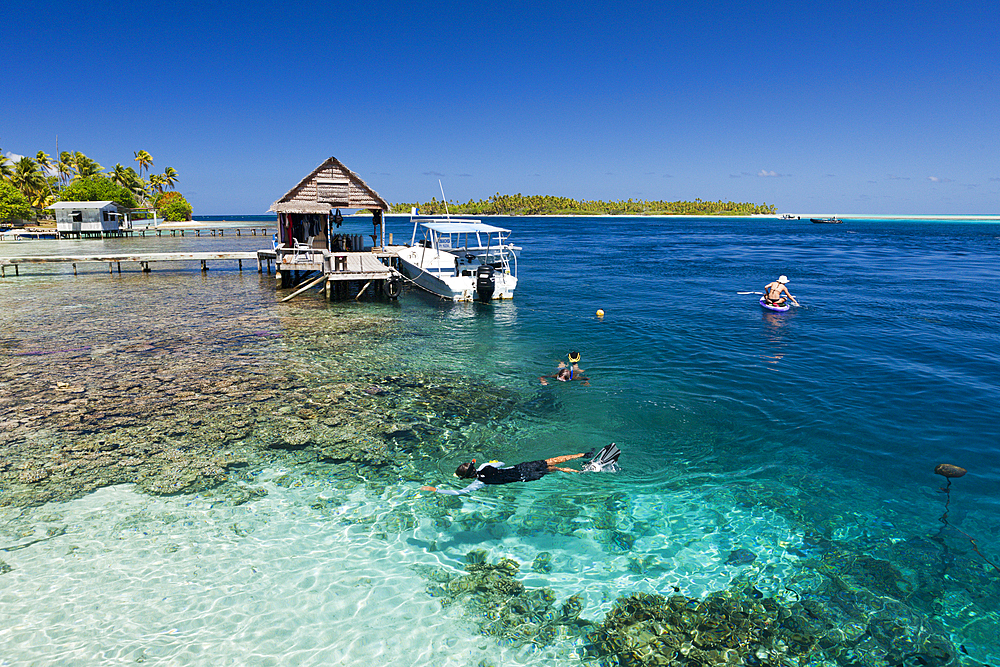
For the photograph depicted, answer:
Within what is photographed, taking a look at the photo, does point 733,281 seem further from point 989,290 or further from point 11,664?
point 11,664

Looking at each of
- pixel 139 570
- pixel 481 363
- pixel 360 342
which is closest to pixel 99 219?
pixel 360 342

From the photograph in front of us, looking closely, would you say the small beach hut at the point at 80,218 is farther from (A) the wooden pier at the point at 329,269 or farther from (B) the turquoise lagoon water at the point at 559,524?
(B) the turquoise lagoon water at the point at 559,524

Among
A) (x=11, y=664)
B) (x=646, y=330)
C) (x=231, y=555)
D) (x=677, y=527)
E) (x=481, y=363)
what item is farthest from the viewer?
(x=646, y=330)

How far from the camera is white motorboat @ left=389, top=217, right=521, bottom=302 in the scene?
2664 centimetres

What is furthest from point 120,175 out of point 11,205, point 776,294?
point 776,294

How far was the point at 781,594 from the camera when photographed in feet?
22.2

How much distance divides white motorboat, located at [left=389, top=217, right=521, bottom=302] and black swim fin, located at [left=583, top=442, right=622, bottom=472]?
1629 cm

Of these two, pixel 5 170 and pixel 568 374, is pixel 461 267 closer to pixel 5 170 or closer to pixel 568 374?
pixel 568 374

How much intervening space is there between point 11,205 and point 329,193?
70390mm

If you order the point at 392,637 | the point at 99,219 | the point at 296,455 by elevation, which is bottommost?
the point at 392,637

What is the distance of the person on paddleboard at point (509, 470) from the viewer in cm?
913

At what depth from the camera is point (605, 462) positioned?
9.73 meters

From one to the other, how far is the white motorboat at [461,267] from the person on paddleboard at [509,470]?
53.8 ft

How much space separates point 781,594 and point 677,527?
1.65m
